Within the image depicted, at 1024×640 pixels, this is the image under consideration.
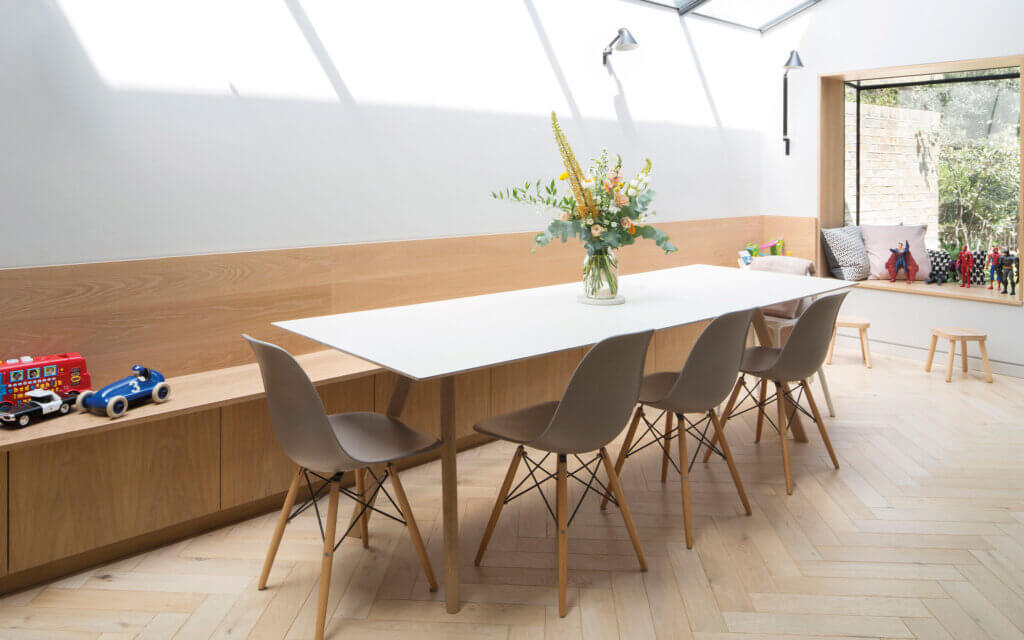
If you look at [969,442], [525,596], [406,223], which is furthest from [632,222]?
[969,442]

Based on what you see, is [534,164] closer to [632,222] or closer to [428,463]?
[632,222]

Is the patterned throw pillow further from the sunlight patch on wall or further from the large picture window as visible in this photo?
the sunlight patch on wall

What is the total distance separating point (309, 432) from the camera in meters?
2.44

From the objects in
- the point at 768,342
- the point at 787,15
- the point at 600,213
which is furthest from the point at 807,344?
the point at 787,15

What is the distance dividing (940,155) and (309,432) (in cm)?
606

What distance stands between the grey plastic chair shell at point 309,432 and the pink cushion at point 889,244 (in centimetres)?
513

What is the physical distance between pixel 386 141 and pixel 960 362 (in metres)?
4.56

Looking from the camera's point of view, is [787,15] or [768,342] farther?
[787,15]

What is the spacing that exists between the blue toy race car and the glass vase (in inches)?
72.5

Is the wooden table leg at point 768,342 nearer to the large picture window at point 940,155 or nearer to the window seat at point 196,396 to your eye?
the window seat at point 196,396

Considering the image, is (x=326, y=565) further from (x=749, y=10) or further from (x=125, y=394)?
(x=749, y=10)

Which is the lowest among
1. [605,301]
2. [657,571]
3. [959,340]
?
[657,571]

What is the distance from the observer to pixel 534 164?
16.1ft

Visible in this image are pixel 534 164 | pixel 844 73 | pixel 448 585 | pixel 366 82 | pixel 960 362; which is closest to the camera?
pixel 448 585
